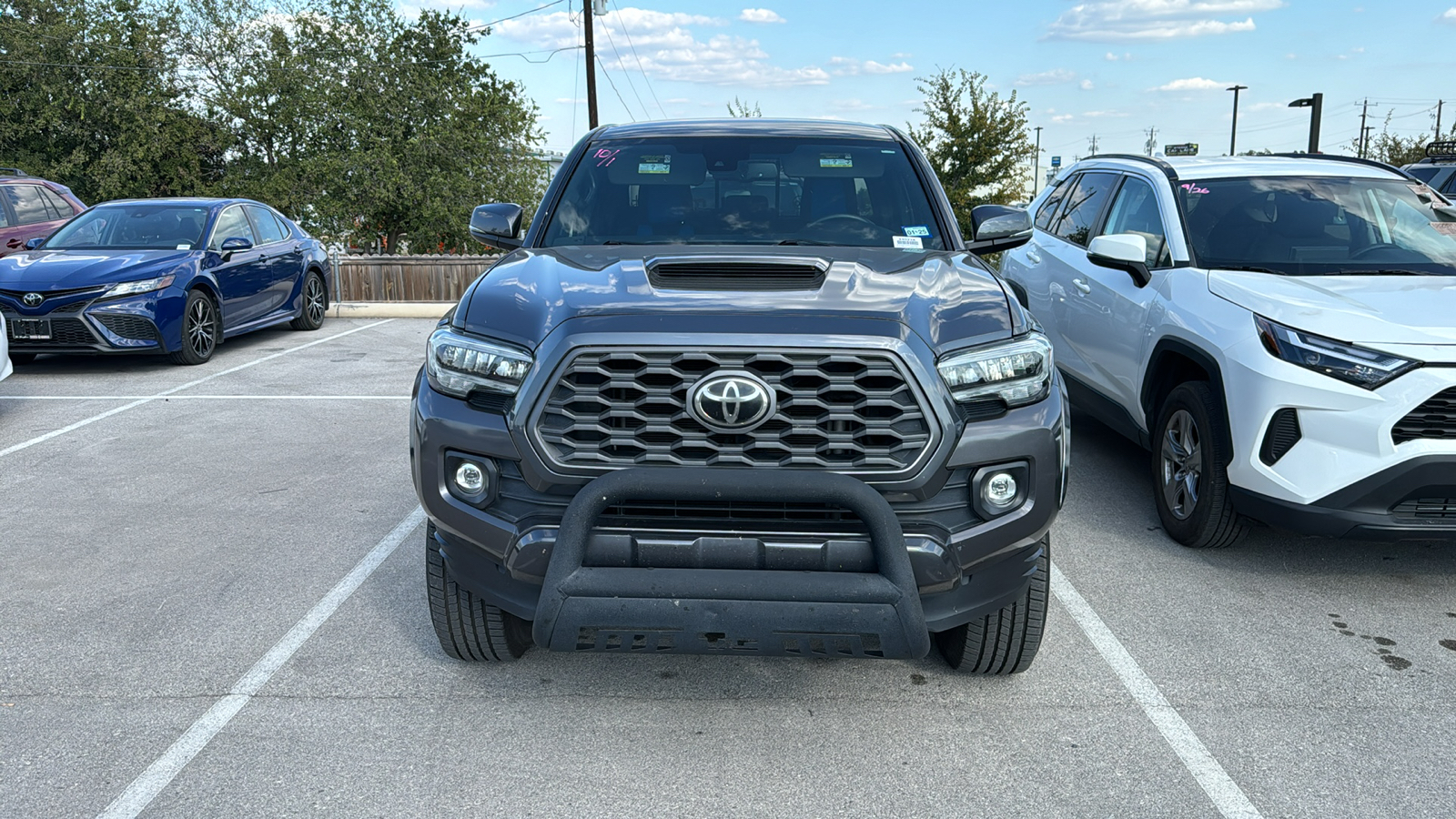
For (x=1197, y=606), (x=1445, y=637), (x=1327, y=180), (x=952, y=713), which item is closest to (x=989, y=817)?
(x=952, y=713)

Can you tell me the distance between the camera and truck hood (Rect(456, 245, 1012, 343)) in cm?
309

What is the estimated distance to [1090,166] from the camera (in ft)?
24.5

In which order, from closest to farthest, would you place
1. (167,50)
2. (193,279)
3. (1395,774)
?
(1395,774), (193,279), (167,50)

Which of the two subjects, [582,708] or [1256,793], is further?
Answer: [582,708]

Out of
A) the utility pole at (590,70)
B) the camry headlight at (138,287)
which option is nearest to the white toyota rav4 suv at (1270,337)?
the camry headlight at (138,287)

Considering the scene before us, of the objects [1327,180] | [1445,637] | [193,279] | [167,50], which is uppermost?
[167,50]

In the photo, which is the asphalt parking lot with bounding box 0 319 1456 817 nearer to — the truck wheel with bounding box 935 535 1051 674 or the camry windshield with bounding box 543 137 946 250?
the truck wheel with bounding box 935 535 1051 674

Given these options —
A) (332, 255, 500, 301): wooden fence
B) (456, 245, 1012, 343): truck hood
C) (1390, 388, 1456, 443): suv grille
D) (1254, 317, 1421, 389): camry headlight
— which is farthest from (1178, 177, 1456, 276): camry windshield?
(332, 255, 500, 301): wooden fence

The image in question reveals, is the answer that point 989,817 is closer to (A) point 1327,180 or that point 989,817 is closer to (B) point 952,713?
(B) point 952,713

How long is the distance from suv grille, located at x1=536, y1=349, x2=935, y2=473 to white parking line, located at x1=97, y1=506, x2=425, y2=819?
101 cm

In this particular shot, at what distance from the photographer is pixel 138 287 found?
10.0 metres

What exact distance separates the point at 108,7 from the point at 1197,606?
33.0m

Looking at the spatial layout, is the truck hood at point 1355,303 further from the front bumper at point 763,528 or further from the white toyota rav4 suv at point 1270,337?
the front bumper at point 763,528

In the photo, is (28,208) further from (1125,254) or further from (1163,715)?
(1163,715)
